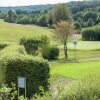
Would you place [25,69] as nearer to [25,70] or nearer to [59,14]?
[25,70]

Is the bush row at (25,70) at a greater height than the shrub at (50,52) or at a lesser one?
greater

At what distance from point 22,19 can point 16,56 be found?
136 m

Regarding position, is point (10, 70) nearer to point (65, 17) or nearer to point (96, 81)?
point (96, 81)

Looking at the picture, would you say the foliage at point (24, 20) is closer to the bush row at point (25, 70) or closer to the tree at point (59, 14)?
the tree at point (59, 14)

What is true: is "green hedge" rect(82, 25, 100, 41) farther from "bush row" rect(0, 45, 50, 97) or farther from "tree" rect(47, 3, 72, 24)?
"bush row" rect(0, 45, 50, 97)

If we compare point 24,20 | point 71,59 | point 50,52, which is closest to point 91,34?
point 50,52

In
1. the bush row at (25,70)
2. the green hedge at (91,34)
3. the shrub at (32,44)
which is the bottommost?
the green hedge at (91,34)

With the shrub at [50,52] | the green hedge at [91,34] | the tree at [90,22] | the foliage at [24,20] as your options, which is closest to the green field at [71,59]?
the shrub at [50,52]

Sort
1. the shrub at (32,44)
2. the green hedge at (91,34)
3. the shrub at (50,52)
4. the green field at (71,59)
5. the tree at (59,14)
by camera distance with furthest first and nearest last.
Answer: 1. the tree at (59,14)
2. the green hedge at (91,34)
3. the shrub at (50,52)
4. the shrub at (32,44)
5. the green field at (71,59)

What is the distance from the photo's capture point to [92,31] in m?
84.1

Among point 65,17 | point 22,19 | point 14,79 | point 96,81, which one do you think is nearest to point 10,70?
point 14,79

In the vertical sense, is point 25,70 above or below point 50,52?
above

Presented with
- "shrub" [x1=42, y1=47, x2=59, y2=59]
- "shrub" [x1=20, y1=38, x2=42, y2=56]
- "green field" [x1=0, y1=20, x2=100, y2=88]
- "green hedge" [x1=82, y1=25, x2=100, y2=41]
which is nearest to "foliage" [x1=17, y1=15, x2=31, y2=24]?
"green field" [x1=0, y1=20, x2=100, y2=88]

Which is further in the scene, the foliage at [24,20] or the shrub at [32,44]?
the foliage at [24,20]
